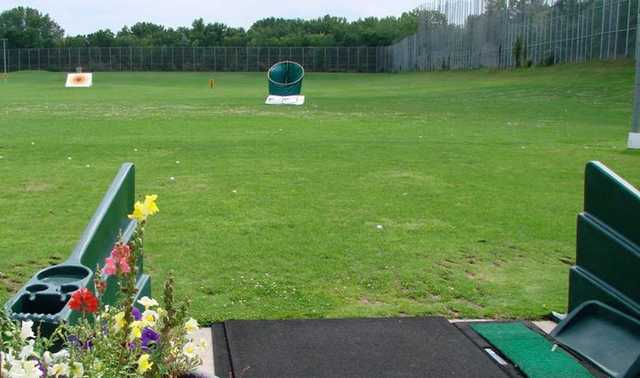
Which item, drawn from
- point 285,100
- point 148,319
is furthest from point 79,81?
point 148,319

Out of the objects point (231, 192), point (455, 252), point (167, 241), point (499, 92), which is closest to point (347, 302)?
point (455, 252)

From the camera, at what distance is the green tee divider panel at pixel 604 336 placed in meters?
4.32

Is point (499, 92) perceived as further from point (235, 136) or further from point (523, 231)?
point (523, 231)

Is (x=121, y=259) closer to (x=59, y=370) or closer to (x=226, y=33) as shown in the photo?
(x=59, y=370)

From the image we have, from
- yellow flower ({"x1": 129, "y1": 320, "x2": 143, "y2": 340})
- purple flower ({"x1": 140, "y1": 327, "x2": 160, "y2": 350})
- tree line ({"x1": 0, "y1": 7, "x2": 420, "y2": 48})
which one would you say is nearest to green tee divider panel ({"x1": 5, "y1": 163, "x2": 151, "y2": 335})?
purple flower ({"x1": 140, "y1": 327, "x2": 160, "y2": 350})

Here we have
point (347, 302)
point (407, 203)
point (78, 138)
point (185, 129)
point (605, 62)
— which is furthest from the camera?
point (605, 62)

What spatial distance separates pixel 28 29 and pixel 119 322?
9651cm

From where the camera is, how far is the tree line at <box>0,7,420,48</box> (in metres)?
89.6

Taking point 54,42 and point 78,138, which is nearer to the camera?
point 78,138

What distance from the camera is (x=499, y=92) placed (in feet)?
106

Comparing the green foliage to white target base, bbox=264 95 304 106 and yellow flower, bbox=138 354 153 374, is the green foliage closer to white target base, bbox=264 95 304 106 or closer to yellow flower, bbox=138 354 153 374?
white target base, bbox=264 95 304 106

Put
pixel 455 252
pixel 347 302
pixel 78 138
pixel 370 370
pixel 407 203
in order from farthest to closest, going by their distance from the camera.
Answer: pixel 78 138 → pixel 407 203 → pixel 455 252 → pixel 347 302 → pixel 370 370

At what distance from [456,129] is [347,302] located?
512 inches

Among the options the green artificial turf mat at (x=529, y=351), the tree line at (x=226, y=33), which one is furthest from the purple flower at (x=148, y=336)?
the tree line at (x=226, y=33)
